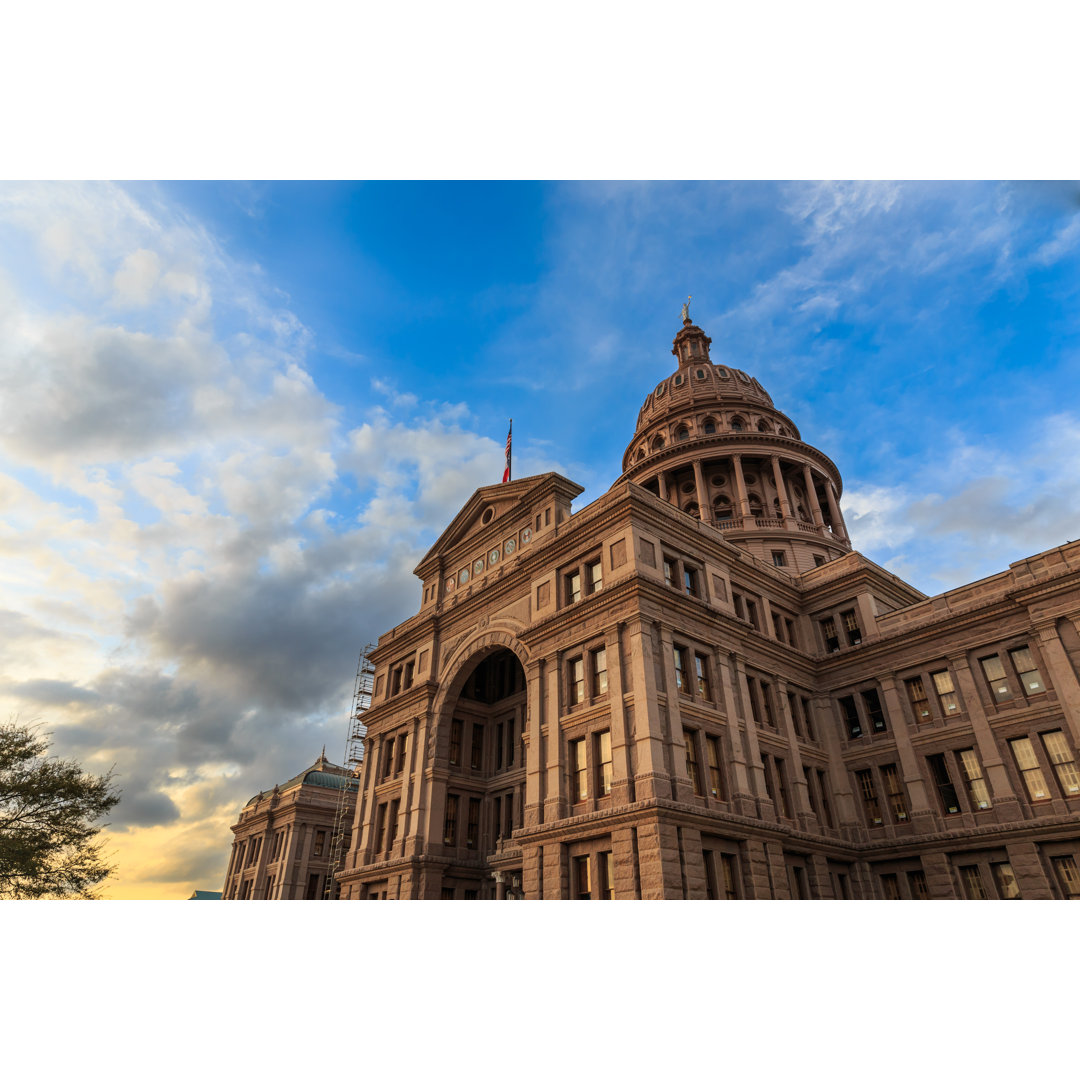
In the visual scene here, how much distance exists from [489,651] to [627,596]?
40.1 ft

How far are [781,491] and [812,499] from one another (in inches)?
140

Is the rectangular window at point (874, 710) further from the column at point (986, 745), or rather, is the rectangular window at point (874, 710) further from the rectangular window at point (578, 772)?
the rectangular window at point (578, 772)

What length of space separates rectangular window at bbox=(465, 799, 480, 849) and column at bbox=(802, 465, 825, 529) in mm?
36087

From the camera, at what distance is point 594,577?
3516 cm

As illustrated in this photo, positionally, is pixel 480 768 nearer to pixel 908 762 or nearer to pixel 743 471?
pixel 908 762

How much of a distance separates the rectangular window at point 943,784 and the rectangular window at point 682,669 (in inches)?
552

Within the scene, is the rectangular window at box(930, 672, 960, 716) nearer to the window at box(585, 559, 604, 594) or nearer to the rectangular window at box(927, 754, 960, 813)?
the rectangular window at box(927, 754, 960, 813)

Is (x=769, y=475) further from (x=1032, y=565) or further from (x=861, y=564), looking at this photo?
(x=1032, y=565)

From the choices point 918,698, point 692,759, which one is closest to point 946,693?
point 918,698

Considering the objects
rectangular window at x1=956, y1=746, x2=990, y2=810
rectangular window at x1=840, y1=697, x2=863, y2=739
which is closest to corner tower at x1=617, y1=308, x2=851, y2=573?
rectangular window at x1=840, y1=697, x2=863, y2=739

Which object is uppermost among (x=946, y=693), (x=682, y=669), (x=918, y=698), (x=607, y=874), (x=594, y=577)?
(x=594, y=577)

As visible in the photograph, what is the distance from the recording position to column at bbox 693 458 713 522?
59812mm

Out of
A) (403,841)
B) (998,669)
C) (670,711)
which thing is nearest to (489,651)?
(403,841)

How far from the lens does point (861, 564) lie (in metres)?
42.2
